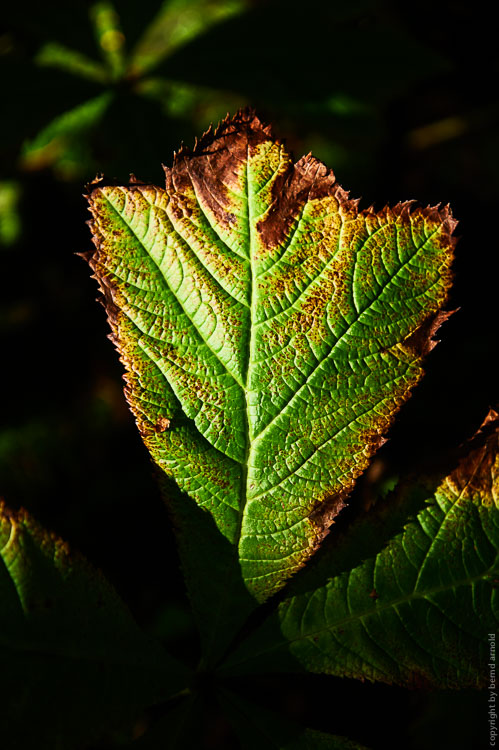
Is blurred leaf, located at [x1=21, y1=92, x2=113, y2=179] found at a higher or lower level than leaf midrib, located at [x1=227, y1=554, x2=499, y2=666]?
higher

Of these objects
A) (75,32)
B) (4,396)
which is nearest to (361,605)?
(4,396)

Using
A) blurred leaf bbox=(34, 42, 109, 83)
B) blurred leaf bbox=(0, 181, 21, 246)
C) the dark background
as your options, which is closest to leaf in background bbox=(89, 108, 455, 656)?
the dark background

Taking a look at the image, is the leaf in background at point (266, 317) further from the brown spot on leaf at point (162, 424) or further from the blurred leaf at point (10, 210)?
the blurred leaf at point (10, 210)

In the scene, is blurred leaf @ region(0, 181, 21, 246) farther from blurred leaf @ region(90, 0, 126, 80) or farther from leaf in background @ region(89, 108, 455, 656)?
leaf in background @ region(89, 108, 455, 656)

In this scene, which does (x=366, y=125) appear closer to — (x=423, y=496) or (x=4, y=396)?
(x=423, y=496)

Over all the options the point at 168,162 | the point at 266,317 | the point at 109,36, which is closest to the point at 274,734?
the point at 266,317

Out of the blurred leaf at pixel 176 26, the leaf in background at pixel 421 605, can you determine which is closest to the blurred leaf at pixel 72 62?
the blurred leaf at pixel 176 26

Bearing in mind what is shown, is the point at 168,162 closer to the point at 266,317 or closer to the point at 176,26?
the point at 176,26

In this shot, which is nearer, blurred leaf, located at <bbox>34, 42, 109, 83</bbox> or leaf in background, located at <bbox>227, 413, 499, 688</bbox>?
leaf in background, located at <bbox>227, 413, 499, 688</bbox>
